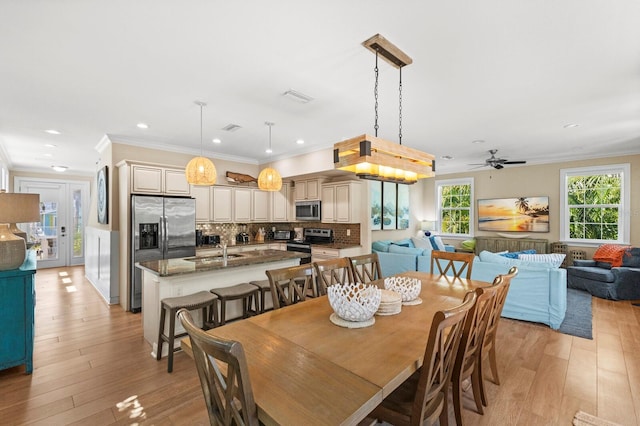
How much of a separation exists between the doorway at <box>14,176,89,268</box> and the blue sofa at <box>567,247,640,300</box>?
37.8 ft

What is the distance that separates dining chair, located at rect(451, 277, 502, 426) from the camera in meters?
1.64

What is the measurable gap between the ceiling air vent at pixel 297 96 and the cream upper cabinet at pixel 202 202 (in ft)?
9.57

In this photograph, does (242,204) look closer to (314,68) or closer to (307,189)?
(307,189)

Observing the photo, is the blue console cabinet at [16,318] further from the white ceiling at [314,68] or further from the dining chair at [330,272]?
the dining chair at [330,272]

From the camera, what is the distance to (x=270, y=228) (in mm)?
6914

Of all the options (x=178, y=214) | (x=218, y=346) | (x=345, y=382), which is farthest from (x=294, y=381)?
(x=178, y=214)

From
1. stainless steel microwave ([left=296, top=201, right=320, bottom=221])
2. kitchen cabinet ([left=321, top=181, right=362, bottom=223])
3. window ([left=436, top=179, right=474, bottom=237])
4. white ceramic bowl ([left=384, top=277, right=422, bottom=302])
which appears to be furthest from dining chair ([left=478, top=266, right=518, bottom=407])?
window ([left=436, top=179, right=474, bottom=237])

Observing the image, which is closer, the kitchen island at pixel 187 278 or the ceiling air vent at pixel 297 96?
the kitchen island at pixel 187 278

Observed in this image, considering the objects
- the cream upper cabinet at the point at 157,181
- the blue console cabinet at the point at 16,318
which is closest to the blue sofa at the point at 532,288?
the cream upper cabinet at the point at 157,181

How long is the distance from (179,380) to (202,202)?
11.3 feet

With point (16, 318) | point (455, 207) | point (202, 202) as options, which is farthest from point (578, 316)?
point (16, 318)

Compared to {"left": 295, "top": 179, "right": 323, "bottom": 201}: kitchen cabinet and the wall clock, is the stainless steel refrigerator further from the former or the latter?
{"left": 295, "top": 179, "right": 323, "bottom": 201}: kitchen cabinet

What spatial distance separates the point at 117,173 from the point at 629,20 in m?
5.96

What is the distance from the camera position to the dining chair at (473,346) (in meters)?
1.64
